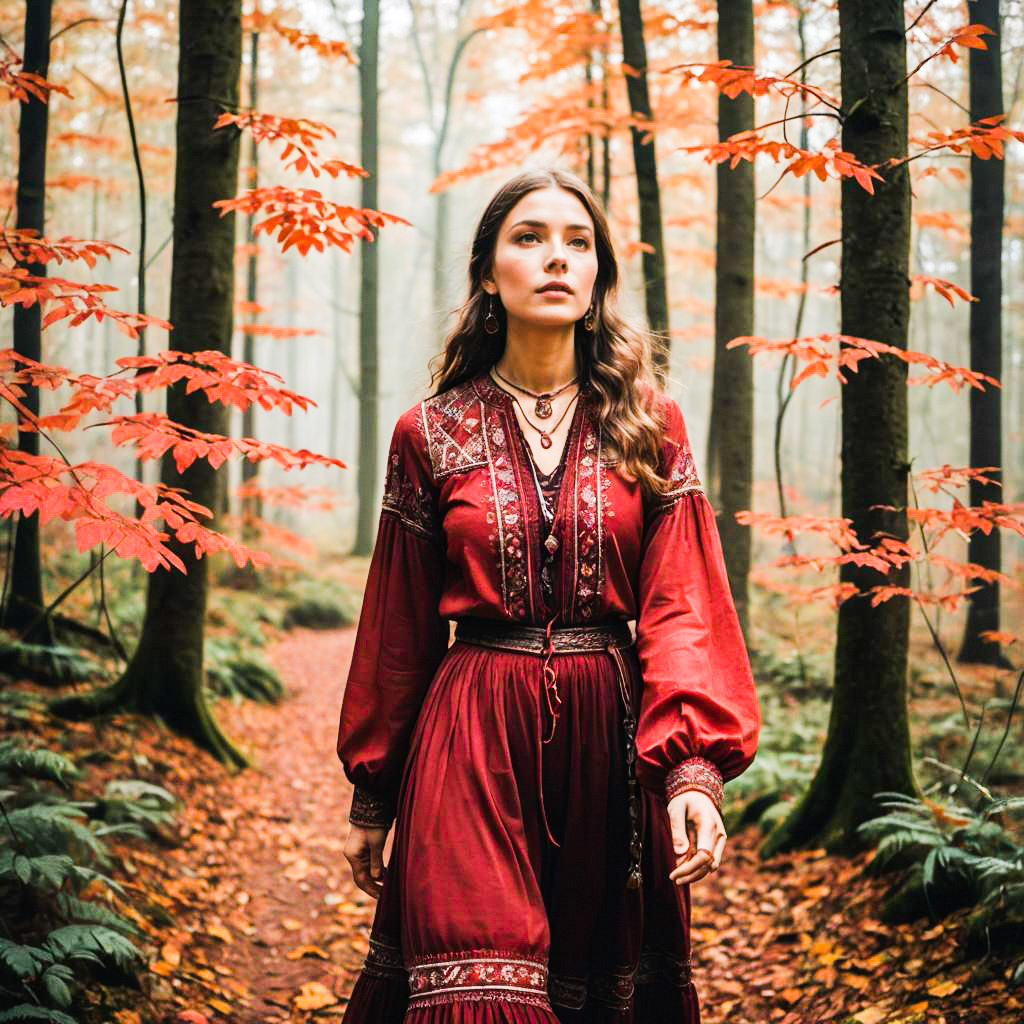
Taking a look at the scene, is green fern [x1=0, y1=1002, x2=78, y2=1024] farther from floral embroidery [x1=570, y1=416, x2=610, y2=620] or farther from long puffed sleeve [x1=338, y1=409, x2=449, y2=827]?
floral embroidery [x1=570, y1=416, x2=610, y2=620]

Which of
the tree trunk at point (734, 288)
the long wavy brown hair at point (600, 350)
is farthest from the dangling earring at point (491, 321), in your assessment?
the tree trunk at point (734, 288)

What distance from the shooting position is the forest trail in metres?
3.44

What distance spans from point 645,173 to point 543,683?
6116 mm

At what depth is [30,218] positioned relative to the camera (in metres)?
6.25

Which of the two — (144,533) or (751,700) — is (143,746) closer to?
(144,533)

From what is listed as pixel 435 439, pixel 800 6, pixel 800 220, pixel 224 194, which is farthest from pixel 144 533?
pixel 800 220

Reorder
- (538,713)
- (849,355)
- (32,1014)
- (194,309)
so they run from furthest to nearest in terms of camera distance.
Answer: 1. (194,309)
2. (849,355)
3. (32,1014)
4. (538,713)

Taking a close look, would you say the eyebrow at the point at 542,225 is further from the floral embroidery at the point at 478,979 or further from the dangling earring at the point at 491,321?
the floral embroidery at the point at 478,979

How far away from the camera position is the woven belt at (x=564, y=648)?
7.47ft

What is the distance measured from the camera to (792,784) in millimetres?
5641

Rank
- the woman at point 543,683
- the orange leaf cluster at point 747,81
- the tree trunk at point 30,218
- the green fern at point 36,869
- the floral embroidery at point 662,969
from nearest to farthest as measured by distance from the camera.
Result: the woman at point 543,683 < the floral embroidery at point 662,969 < the green fern at point 36,869 < the orange leaf cluster at point 747,81 < the tree trunk at point 30,218

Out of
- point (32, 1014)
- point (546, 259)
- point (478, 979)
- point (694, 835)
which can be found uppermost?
point (546, 259)

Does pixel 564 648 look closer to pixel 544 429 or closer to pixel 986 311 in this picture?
pixel 544 429

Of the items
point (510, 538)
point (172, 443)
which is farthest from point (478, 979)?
point (172, 443)
